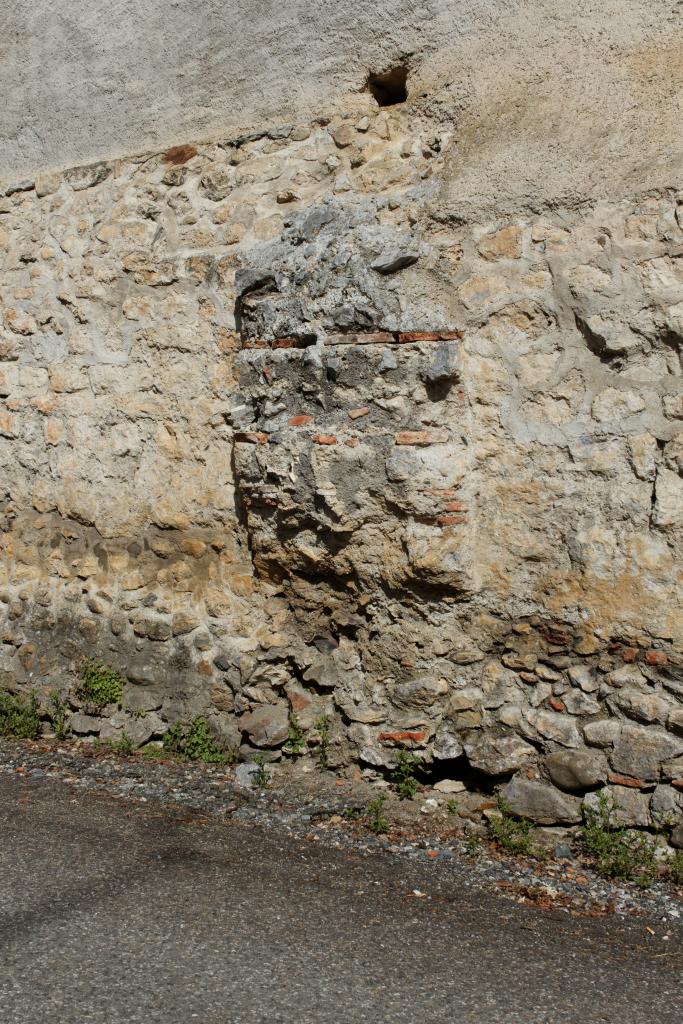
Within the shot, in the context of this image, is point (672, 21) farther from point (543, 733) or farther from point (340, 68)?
point (543, 733)

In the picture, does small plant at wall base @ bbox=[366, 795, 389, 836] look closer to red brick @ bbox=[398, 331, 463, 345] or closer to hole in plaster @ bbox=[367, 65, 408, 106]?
red brick @ bbox=[398, 331, 463, 345]

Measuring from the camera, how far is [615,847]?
12.0 feet

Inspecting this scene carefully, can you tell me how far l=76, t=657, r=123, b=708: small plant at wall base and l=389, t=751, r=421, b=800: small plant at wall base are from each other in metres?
1.55

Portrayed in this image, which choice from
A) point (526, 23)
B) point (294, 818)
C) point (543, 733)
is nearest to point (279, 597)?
point (294, 818)

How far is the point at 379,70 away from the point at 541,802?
133 inches

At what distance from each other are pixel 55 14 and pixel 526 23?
8.44 feet

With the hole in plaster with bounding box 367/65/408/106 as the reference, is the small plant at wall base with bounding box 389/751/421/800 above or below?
below

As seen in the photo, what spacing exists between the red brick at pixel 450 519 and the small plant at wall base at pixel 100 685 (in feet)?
6.41

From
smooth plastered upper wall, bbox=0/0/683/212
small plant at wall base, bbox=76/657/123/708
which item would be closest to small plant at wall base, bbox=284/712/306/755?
small plant at wall base, bbox=76/657/123/708

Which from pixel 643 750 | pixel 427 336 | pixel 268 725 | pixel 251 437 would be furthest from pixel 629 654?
pixel 251 437

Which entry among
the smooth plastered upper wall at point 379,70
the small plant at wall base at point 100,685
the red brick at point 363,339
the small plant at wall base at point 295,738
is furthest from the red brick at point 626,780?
the small plant at wall base at point 100,685

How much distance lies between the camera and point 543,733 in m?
3.88

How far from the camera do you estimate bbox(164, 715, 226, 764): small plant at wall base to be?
4.56m

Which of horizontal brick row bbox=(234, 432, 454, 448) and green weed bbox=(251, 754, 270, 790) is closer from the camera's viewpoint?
horizontal brick row bbox=(234, 432, 454, 448)
